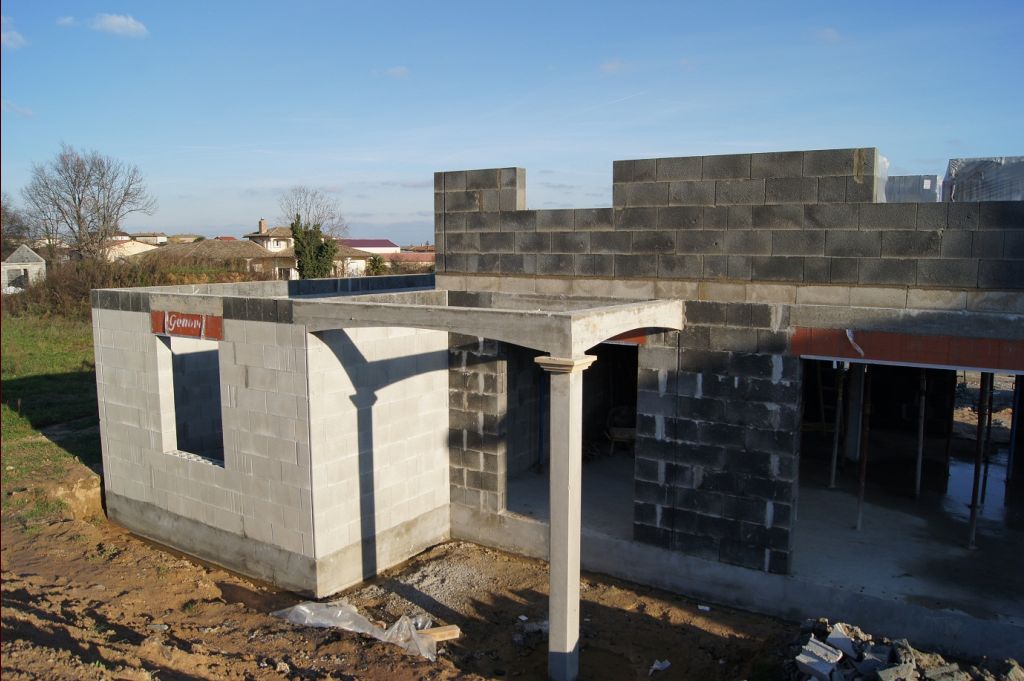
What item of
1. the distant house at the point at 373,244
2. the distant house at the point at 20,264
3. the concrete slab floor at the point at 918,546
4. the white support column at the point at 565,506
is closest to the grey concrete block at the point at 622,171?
the white support column at the point at 565,506

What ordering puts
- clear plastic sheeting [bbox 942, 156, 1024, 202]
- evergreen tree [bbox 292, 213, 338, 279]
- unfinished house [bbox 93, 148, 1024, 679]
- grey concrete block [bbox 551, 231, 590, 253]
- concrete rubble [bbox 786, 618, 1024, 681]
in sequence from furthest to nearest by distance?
1. evergreen tree [bbox 292, 213, 338, 279]
2. grey concrete block [bbox 551, 231, 590, 253]
3. clear plastic sheeting [bbox 942, 156, 1024, 202]
4. unfinished house [bbox 93, 148, 1024, 679]
5. concrete rubble [bbox 786, 618, 1024, 681]

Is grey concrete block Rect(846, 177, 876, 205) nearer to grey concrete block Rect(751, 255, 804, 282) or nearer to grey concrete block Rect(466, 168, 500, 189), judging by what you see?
grey concrete block Rect(751, 255, 804, 282)

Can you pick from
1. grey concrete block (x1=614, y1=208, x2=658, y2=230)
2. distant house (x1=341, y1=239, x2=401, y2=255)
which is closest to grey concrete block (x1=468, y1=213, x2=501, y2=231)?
grey concrete block (x1=614, y1=208, x2=658, y2=230)

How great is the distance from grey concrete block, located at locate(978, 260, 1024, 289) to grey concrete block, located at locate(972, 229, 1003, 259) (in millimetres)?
73

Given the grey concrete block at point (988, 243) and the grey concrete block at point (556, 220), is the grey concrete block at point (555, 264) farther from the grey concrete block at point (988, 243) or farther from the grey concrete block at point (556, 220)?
the grey concrete block at point (988, 243)

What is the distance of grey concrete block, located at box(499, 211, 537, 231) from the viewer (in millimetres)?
10062

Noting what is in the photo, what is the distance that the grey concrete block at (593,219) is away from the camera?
9.47 m

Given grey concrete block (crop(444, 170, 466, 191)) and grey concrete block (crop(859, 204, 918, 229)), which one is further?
grey concrete block (crop(444, 170, 466, 191))

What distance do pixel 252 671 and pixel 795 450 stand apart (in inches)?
238

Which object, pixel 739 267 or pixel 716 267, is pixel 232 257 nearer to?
pixel 716 267

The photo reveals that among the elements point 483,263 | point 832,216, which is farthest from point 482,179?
point 832,216

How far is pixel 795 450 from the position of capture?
8344mm

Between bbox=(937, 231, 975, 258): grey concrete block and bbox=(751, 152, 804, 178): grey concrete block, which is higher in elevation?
bbox=(751, 152, 804, 178): grey concrete block

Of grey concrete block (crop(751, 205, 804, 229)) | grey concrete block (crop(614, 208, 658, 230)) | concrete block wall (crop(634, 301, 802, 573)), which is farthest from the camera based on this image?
grey concrete block (crop(614, 208, 658, 230))
